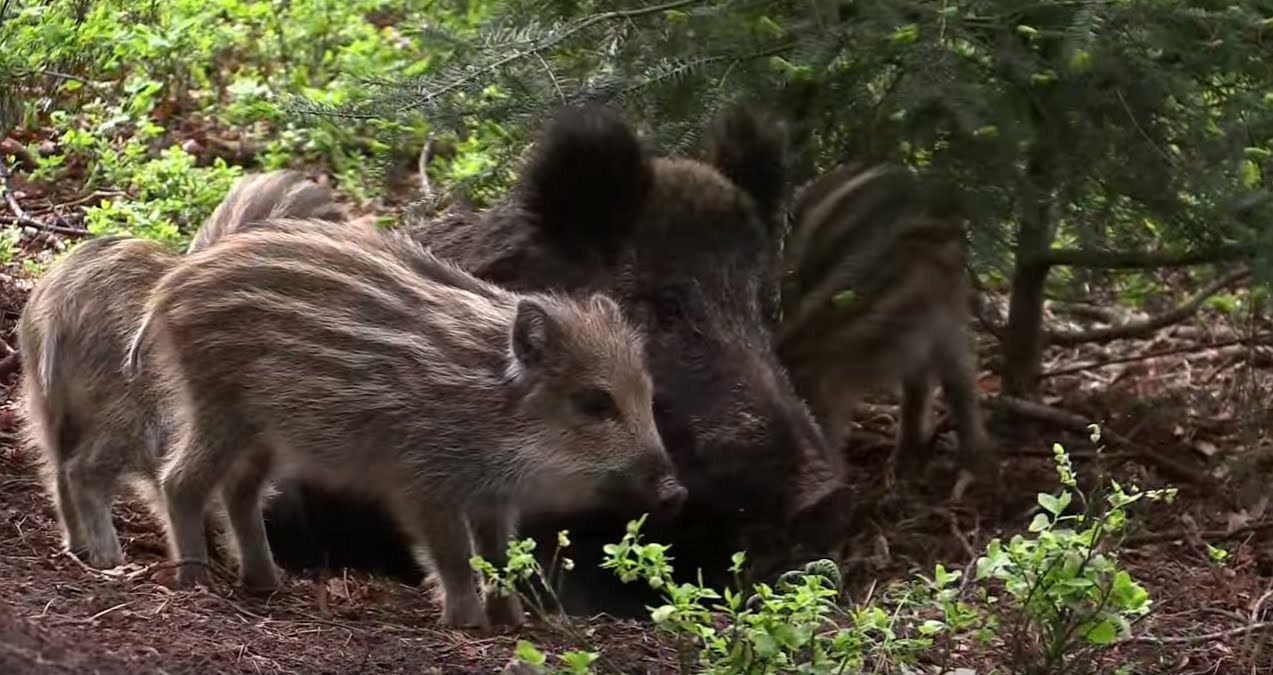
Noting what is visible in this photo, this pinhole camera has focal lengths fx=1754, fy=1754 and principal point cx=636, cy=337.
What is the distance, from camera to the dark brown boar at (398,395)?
13.9 ft

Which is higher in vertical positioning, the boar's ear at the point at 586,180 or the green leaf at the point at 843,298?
the boar's ear at the point at 586,180

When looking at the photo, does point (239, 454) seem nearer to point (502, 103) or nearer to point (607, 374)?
point (607, 374)

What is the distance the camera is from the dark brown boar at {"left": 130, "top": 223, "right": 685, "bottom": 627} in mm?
4227

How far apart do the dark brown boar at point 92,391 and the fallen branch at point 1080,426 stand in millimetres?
3075

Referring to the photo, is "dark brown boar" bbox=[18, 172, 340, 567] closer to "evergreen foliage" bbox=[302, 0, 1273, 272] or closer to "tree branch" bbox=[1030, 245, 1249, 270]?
"evergreen foliage" bbox=[302, 0, 1273, 272]

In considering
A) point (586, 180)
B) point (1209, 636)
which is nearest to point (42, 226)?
point (586, 180)

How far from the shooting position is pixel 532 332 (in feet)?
14.0

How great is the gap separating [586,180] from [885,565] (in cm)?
152

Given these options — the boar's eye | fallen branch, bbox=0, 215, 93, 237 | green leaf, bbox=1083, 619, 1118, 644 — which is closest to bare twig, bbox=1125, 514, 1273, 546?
the boar's eye

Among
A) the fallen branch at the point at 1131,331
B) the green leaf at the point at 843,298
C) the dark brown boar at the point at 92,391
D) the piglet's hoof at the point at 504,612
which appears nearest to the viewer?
the piglet's hoof at the point at 504,612

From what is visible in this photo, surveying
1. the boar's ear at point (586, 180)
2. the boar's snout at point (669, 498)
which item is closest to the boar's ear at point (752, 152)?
the boar's ear at point (586, 180)

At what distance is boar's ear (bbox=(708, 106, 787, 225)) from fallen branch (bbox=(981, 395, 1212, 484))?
1.58 meters

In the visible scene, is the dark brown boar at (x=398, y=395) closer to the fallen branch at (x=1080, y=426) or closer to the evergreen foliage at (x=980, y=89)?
the evergreen foliage at (x=980, y=89)

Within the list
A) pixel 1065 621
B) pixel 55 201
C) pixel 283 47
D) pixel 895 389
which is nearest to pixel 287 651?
→ pixel 1065 621
